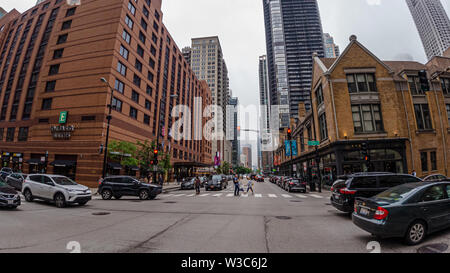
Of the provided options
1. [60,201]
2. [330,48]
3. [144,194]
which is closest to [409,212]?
[60,201]

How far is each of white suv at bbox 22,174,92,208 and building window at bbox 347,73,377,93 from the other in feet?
90.9

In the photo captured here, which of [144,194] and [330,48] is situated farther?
[330,48]

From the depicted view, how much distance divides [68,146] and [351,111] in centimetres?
3622

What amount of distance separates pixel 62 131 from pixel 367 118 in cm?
3905

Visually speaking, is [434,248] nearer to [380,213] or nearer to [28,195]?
[380,213]

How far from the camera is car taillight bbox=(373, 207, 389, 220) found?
463 cm

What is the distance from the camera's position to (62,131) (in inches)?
1022

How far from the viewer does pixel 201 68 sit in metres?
110

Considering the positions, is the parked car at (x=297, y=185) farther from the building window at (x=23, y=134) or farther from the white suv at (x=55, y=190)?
the building window at (x=23, y=134)

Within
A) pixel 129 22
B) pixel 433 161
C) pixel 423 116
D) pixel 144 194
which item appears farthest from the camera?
pixel 129 22

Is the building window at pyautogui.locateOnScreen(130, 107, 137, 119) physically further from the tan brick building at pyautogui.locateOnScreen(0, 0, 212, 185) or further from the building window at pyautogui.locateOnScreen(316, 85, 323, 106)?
the building window at pyautogui.locateOnScreen(316, 85, 323, 106)

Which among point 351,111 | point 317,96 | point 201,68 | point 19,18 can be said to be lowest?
point 351,111
